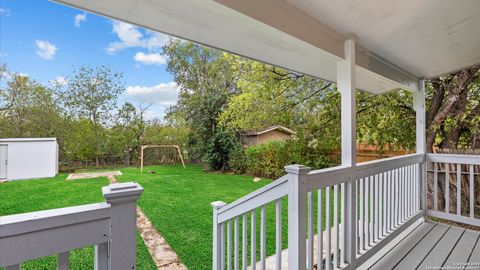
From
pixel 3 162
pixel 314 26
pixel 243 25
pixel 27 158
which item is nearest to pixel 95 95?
pixel 27 158

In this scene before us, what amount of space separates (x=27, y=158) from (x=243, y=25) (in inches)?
366

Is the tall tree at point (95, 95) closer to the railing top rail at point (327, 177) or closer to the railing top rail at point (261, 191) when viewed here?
the railing top rail at point (261, 191)

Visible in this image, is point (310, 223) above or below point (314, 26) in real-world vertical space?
below

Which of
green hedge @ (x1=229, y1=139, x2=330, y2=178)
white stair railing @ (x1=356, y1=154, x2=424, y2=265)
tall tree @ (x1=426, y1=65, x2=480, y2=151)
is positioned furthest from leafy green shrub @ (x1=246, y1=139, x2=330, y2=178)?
white stair railing @ (x1=356, y1=154, x2=424, y2=265)

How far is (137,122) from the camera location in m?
11.0

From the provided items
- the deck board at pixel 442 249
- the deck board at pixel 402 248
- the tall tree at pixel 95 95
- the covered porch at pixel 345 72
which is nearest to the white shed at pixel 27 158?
the tall tree at pixel 95 95

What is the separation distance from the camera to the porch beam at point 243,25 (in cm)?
136

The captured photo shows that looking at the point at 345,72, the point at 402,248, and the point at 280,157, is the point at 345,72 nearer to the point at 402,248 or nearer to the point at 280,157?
the point at 402,248

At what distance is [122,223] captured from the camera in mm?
846

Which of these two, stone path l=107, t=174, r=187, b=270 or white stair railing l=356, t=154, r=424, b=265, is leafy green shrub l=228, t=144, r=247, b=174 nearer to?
stone path l=107, t=174, r=187, b=270

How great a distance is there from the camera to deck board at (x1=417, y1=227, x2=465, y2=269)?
7.40 feet

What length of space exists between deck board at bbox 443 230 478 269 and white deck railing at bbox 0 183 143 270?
276 cm

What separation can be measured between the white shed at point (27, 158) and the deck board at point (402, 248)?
30.8 ft

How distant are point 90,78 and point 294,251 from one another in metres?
12.0
